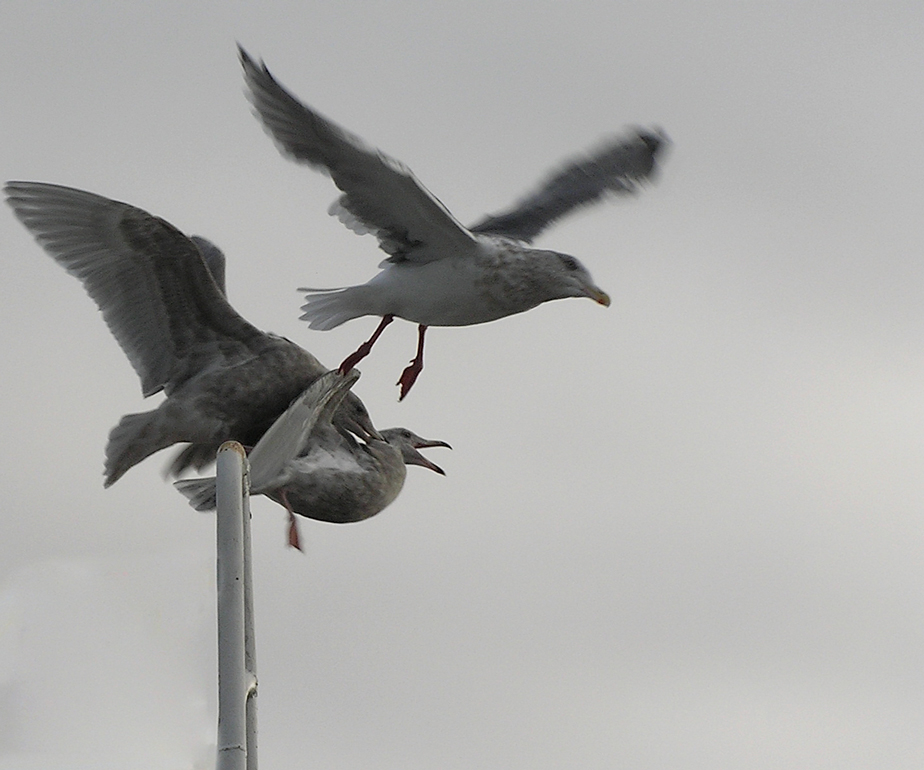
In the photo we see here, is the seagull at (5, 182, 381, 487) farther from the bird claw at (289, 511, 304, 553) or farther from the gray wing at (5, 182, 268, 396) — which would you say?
the bird claw at (289, 511, 304, 553)

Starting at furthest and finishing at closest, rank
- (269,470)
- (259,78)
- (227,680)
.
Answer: (259,78)
(269,470)
(227,680)

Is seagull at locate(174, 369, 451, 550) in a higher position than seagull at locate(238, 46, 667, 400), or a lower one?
lower

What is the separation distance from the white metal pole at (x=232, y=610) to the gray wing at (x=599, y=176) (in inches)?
172

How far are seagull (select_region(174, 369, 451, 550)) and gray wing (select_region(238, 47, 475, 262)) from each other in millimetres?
1047

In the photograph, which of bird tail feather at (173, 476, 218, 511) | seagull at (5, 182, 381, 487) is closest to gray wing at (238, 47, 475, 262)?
seagull at (5, 182, 381, 487)

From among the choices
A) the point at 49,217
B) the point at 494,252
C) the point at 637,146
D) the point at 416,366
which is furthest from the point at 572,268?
the point at 49,217

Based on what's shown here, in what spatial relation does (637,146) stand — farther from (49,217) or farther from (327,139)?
(49,217)

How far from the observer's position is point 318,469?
21.2 feet

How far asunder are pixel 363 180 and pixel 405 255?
431 mm

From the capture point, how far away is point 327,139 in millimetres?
6977

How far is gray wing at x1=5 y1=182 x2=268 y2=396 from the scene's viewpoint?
716 cm

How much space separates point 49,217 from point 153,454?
4.09ft

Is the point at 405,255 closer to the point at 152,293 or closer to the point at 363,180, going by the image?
the point at 363,180

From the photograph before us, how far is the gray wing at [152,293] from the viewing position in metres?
7.16
